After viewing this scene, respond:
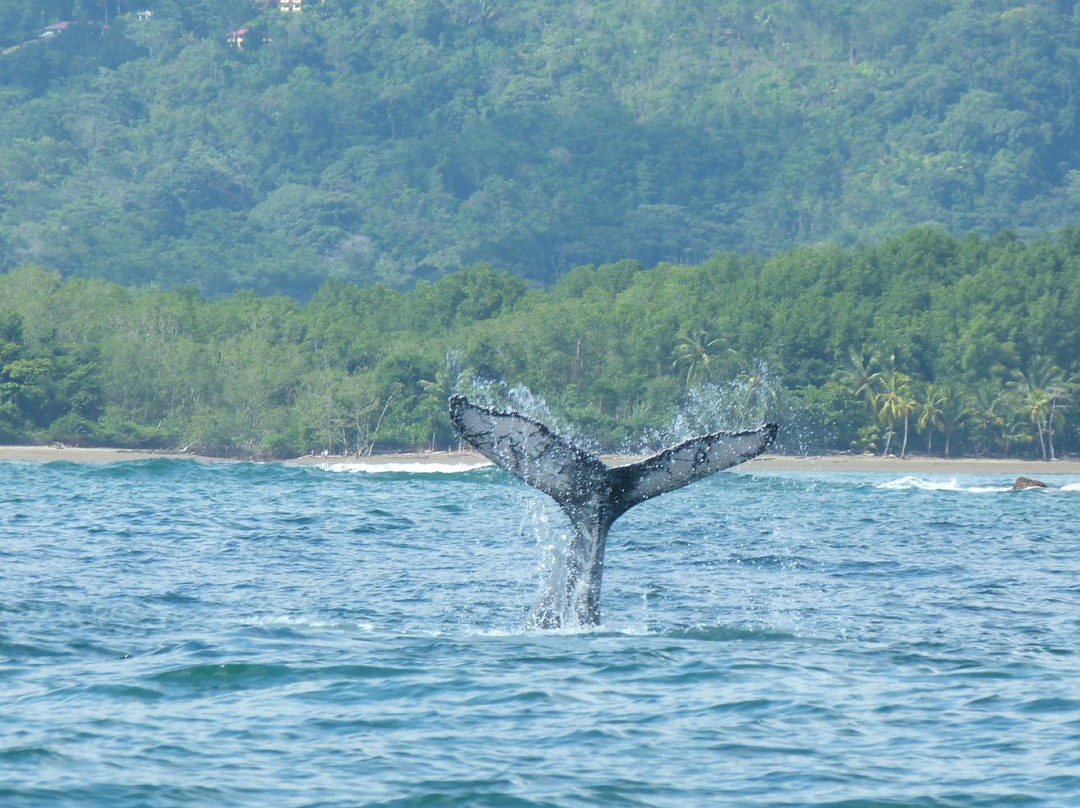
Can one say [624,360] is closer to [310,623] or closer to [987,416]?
[987,416]

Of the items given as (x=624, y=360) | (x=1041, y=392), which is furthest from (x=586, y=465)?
(x=624, y=360)

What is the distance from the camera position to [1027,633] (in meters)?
15.6

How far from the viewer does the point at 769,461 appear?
80062 mm

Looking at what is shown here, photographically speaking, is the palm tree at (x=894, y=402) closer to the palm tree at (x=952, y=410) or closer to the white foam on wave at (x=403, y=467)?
the palm tree at (x=952, y=410)

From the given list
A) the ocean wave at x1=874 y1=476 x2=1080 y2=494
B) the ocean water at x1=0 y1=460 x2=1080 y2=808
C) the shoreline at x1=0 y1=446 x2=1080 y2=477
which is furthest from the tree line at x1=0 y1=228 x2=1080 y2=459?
the ocean water at x1=0 y1=460 x2=1080 y2=808

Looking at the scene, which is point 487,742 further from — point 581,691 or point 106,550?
point 106,550

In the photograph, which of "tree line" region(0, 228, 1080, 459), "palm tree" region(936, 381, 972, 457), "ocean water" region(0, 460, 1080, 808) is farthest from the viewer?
"palm tree" region(936, 381, 972, 457)

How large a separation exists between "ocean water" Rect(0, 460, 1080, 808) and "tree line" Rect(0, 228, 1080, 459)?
63.5m

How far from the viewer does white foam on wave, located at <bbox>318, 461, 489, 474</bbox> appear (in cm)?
6438

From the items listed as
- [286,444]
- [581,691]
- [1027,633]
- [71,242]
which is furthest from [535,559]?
[71,242]

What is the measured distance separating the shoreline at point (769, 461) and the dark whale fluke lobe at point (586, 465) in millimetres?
63180

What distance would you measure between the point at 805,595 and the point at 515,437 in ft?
25.6

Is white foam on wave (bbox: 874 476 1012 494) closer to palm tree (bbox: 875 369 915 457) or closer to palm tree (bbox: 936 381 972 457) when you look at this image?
palm tree (bbox: 875 369 915 457)

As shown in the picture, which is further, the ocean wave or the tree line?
the tree line
